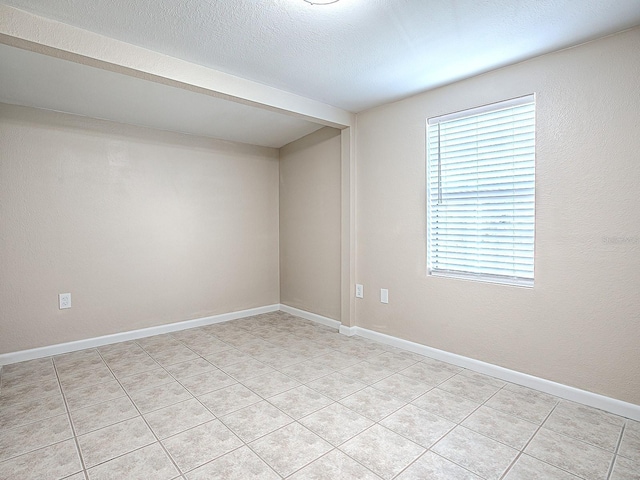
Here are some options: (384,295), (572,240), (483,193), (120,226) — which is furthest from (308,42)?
(120,226)

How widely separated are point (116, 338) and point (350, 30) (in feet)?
11.0

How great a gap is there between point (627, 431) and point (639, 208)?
1.22 metres

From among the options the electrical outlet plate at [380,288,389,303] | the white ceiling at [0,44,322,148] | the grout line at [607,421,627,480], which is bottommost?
the grout line at [607,421,627,480]

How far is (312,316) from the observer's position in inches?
167

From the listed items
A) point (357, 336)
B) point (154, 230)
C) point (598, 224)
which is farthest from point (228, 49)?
point (357, 336)

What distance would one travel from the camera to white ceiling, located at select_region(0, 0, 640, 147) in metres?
1.83

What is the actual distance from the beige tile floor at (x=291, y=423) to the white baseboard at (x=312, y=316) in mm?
845

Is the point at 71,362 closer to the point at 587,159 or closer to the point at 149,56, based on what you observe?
the point at 149,56

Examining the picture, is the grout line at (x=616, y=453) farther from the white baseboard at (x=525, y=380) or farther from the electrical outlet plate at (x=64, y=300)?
the electrical outlet plate at (x=64, y=300)

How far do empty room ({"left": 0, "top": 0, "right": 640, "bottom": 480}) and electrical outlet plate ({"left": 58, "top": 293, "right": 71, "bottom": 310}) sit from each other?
18 millimetres

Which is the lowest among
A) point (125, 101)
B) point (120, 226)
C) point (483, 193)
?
point (120, 226)

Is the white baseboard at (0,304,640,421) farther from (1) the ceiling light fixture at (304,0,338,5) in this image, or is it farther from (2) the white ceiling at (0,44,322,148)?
(1) the ceiling light fixture at (304,0,338,5)

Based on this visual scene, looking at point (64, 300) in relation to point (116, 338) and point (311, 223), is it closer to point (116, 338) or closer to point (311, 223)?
point (116, 338)

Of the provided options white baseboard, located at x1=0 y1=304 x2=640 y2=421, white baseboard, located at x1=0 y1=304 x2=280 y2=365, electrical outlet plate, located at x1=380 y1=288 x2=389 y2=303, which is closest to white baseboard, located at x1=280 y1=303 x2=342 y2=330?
white baseboard, located at x1=0 y1=304 x2=640 y2=421
